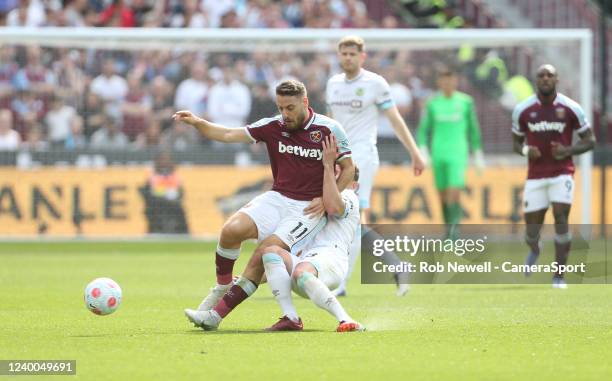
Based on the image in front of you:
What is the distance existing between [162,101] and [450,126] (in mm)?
6394

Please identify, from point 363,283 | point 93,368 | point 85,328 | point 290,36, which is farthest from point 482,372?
point 290,36

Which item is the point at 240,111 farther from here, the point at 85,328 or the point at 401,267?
the point at 85,328

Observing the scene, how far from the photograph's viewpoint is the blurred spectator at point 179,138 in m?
23.2

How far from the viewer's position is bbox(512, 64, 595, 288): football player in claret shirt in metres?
14.7

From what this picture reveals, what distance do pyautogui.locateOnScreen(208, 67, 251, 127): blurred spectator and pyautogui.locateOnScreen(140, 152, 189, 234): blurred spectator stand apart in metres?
1.16

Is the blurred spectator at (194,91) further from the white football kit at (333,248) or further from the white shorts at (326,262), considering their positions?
the white shorts at (326,262)

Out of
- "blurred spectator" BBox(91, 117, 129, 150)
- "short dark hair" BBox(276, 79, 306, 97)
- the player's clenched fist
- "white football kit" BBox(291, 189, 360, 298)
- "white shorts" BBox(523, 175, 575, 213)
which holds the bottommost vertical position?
"blurred spectator" BBox(91, 117, 129, 150)

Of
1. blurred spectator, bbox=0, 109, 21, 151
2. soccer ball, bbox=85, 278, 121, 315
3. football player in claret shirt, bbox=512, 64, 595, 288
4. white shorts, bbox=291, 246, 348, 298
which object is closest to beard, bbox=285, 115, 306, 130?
white shorts, bbox=291, 246, 348, 298

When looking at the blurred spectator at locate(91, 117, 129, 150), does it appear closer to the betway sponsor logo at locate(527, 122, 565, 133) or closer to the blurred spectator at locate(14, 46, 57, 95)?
the blurred spectator at locate(14, 46, 57, 95)

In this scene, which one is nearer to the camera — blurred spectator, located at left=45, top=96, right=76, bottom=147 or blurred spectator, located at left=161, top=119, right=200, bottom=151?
blurred spectator, located at left=45, top=96, right=76, bottom=147

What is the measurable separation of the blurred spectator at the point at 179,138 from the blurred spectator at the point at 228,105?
56 cm

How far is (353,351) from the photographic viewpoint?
8.55 metres

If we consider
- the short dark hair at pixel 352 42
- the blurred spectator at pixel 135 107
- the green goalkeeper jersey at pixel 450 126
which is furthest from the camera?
the blurred spectator at pixel 135 107

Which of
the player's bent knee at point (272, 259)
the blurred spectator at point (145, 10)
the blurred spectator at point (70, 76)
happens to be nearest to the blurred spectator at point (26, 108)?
the blurred spectator at point (70, 76)
